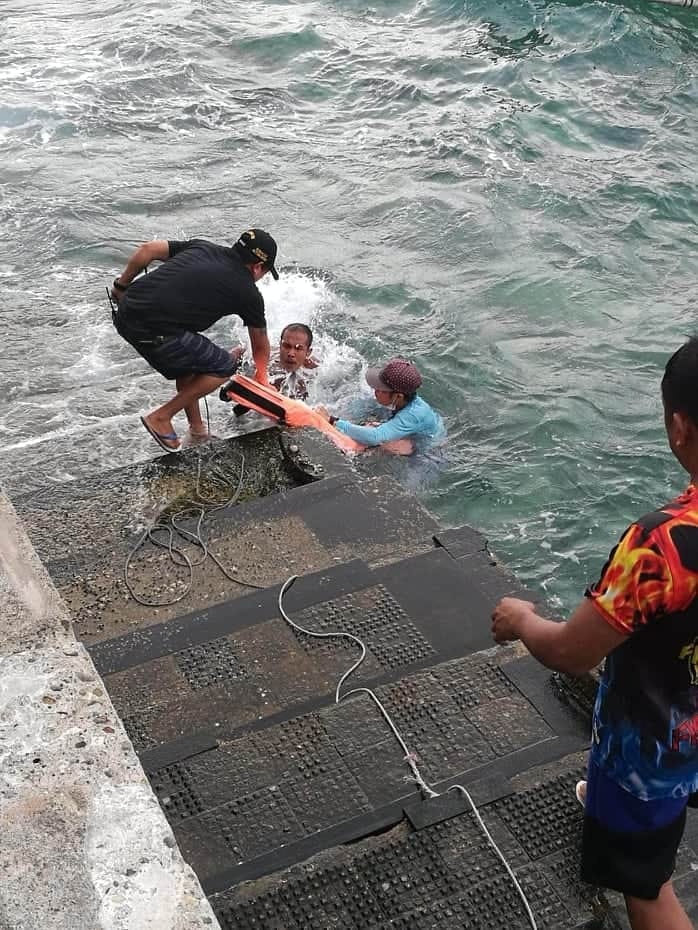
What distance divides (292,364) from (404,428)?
1321 mm

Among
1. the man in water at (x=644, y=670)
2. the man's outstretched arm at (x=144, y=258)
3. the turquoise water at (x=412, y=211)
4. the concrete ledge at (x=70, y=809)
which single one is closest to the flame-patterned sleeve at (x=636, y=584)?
the man in water at (x=644, y=670)

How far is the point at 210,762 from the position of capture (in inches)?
171

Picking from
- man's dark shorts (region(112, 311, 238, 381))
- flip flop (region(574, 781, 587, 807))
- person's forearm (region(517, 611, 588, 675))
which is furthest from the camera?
man's dark shorts (region(112, 311, 238, 381))

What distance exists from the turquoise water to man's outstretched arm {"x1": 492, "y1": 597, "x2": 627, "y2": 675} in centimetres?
403

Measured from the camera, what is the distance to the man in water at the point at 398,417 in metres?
7.89

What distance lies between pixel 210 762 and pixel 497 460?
4.90 m

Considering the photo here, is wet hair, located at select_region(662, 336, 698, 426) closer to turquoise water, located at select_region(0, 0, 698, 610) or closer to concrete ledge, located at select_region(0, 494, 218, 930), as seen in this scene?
concrete ledge, located at select_region(0, 494, 218, 930)

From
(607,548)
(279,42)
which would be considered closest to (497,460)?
(607,548)

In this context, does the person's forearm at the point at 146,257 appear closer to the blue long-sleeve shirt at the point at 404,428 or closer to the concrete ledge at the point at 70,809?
the blue long-sleeve shirt at the point at 404,428

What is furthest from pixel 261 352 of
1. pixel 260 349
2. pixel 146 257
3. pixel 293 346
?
pixel 146 257

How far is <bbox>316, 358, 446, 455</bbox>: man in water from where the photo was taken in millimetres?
7891

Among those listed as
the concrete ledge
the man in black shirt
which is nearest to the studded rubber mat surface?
the concrete ledge

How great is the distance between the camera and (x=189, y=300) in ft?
23.8

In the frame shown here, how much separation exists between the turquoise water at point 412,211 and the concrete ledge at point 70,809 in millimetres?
4652
